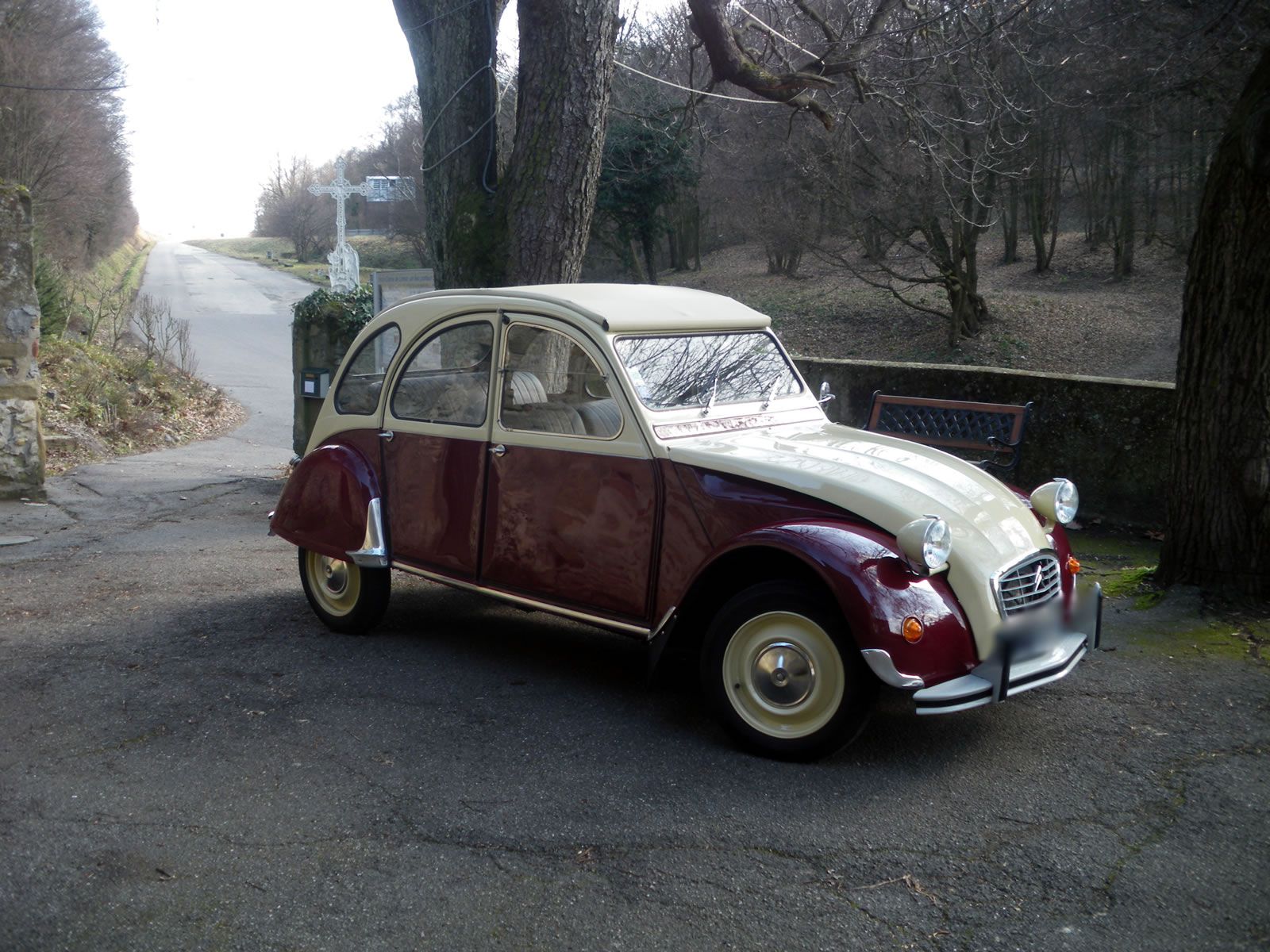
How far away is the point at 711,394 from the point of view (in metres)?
5.28

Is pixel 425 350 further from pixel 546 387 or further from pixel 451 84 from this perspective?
pixel 451 84

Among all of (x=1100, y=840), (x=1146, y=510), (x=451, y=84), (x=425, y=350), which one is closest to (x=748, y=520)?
(x=1100, y=840)

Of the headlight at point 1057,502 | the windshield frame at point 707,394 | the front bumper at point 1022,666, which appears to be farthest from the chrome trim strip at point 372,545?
the headlight at point 1057,502

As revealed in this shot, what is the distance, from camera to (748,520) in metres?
4.49

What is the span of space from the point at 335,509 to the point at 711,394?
2.06m

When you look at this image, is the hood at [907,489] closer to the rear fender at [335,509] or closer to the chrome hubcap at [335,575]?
the rear fender at [335,509]

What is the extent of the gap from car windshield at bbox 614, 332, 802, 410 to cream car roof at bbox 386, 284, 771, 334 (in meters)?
0.06

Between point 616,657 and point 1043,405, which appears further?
point 1043,405

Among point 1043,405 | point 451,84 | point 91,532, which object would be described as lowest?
point 91,532

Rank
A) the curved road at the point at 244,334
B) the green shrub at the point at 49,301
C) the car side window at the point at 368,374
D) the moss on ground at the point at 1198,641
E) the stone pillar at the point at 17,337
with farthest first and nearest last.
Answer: the curved road at the point at 244,334 < the green shrub at the point at 49,301 < the stone pillar at the point at 17,337 < the car side window at the point at 368,374 < the moss on ground at the point at 1198,641

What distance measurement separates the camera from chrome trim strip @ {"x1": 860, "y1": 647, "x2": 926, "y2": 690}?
393 centimetres

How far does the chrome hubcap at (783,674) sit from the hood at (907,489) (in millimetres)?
589

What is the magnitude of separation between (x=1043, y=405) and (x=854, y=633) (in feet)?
17.8

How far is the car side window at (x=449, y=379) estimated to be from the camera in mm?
5434
